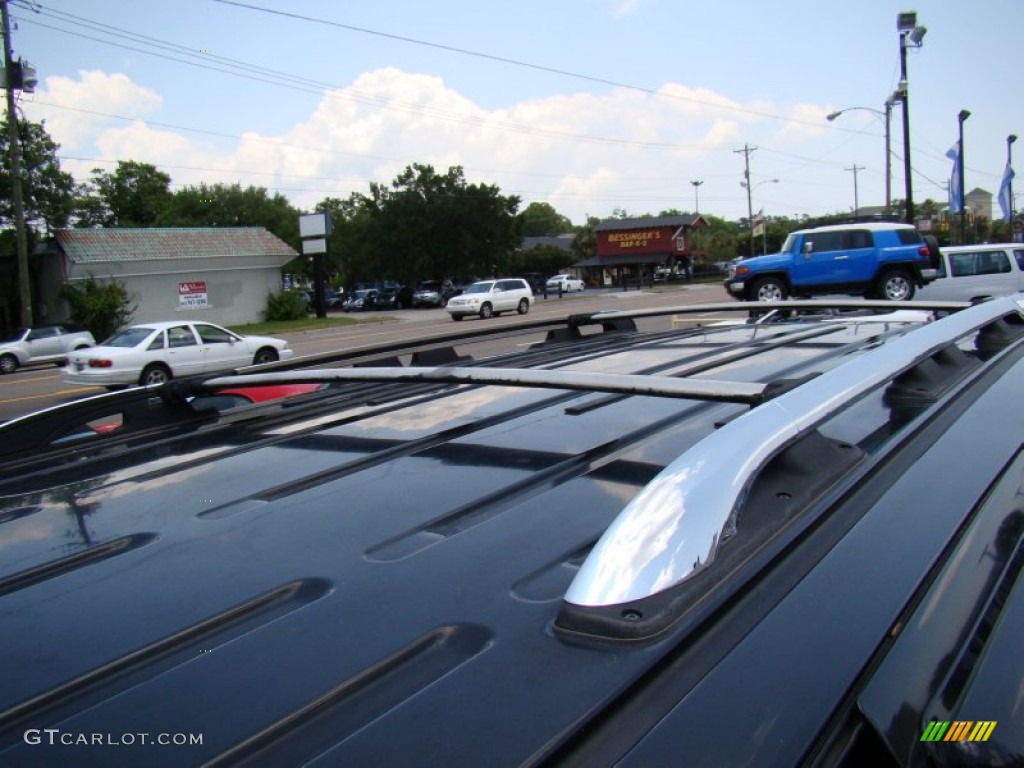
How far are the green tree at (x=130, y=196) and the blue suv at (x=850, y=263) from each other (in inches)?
2816

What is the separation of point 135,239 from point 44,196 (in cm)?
982

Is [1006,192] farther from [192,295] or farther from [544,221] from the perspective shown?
[544,221]

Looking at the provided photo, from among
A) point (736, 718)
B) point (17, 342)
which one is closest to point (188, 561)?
point (736, 718)

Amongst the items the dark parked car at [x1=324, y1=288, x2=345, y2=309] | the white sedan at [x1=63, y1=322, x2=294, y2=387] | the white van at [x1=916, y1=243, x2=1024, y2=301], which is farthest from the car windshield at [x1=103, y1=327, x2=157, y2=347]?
the dark parked car at [x1=324, y1=288, x2=345, y2=309]

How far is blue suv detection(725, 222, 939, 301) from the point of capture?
20859mm

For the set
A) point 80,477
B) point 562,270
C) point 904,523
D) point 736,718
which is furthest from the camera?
point 562,270

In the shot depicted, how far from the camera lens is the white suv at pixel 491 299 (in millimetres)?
38156

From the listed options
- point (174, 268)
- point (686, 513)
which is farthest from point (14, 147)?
point (686, 513)

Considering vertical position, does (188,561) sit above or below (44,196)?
below

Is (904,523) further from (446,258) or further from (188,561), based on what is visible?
(446,258)

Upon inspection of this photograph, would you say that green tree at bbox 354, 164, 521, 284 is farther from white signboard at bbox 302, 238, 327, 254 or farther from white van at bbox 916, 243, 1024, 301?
white van at bbox 916, 243, 1024, 301

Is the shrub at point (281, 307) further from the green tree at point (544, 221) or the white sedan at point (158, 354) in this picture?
the green tree at point (544, 221)

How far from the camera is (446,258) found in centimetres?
6412

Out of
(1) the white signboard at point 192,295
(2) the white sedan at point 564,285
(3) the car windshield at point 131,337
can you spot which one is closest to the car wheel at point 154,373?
(3) the car windshield at point 131,337
